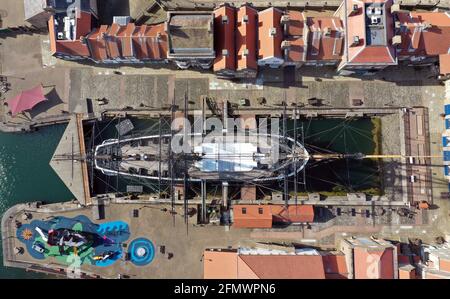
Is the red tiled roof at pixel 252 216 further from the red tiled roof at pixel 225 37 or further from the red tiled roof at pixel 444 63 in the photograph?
the red tiled roof at pixel 444 63

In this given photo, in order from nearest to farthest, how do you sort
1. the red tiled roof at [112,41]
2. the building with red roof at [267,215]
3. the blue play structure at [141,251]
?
the red tiled roof at [112,41] < the building with red roof at [267,215] < the blue play structure at [141,251]

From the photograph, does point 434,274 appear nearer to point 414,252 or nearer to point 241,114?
point 414,252

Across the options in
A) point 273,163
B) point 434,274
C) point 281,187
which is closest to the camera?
point 434,274

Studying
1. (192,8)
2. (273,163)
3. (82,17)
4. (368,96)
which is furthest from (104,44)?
(368,96)

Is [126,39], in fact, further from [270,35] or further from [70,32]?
[270,35]

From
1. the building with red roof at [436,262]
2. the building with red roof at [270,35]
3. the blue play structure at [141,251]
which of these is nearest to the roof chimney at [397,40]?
the building with red roof at [270,35]

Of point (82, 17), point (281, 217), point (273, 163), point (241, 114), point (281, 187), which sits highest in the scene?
point (82, 17)

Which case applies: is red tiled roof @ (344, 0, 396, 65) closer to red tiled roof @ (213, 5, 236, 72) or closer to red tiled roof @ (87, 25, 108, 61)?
red tiled roof @ (213, 5, 236, 72)
